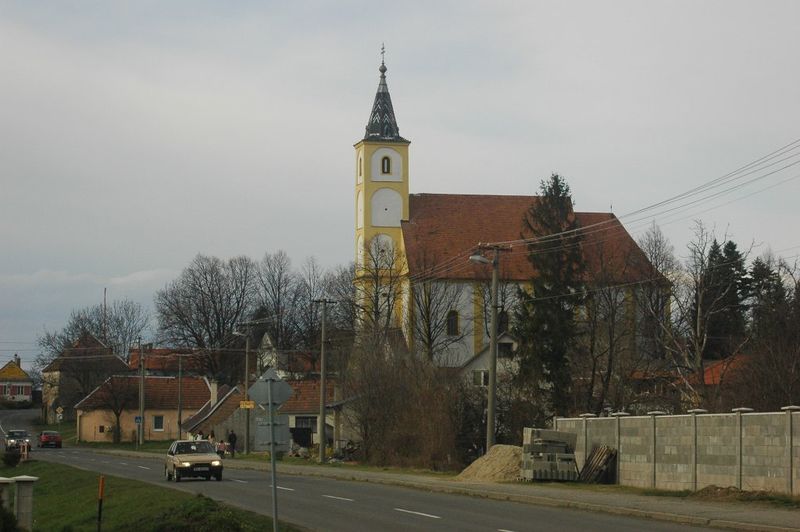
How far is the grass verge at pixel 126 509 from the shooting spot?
2044 cm

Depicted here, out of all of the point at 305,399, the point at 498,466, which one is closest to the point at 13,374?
the point at 305,399

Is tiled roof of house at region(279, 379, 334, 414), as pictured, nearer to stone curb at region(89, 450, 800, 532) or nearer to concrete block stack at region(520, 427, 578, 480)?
stone curb at region(89, 450, 800, 532)

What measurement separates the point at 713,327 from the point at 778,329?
2644cm

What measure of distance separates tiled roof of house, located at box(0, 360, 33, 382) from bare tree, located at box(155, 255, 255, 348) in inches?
2542

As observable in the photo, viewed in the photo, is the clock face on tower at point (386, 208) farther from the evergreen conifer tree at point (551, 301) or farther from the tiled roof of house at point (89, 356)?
the tiled roof of house at point (89, 356)

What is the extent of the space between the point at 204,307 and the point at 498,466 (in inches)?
2705

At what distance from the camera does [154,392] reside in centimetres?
9150

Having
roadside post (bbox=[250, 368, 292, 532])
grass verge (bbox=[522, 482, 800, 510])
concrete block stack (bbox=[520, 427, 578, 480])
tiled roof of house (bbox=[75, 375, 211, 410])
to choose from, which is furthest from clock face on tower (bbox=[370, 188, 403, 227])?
roadside post (bbox=[250, 368, 292, 532])

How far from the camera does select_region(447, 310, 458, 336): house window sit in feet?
273

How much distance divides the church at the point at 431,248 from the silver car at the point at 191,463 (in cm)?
3842

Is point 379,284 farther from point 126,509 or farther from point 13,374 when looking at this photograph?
point 13,374

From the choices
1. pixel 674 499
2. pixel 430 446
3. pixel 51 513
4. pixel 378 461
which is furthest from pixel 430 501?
pixel 378 461

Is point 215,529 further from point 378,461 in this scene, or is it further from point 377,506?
point 378,461

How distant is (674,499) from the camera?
26797mm
